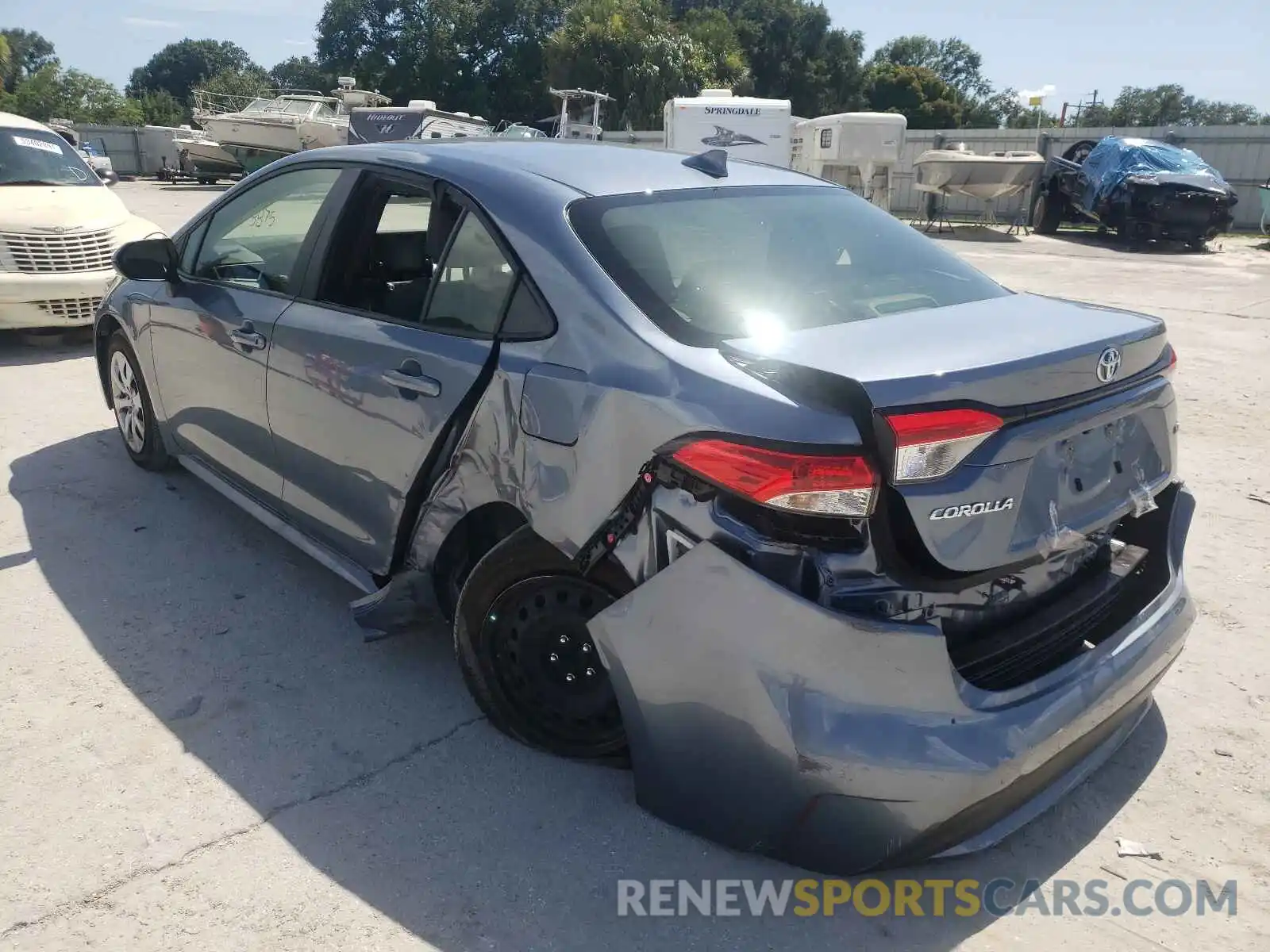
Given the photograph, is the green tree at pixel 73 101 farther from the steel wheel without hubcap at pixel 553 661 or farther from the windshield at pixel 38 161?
the steel wheel without hubcap at pixel 553 661

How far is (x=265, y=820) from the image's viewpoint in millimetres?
2646

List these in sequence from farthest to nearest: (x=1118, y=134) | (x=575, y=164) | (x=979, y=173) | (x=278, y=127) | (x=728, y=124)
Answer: (x=278, y=127), (x=1118, y=134), (x=728, y=124), (x=979, y=173), (x=575, y=164)

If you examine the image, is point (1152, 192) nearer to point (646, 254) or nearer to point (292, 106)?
point (646, 254)

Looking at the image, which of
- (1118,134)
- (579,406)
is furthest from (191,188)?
(579,406)

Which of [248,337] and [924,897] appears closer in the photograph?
[924,897]

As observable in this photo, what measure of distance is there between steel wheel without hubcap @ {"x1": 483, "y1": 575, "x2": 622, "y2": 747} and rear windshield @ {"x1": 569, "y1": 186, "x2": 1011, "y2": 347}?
2.55 ft

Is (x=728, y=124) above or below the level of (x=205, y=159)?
above

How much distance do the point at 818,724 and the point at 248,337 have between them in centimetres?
266

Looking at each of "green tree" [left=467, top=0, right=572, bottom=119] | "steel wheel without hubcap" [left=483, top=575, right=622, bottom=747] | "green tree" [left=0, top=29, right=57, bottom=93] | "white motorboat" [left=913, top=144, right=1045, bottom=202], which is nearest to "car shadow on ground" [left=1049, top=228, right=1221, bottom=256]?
"white motorboat" [left=913, top=144, right=1045, bottom=202]

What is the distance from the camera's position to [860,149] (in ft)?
68.8

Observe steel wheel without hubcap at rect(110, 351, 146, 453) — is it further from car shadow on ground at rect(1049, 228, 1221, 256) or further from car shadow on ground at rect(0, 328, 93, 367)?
car shadow on ground at rect(1049, 228, 1221, 256)

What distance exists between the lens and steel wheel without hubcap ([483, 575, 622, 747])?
267cm

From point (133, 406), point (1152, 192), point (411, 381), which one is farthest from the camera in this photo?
point (1152, 192)

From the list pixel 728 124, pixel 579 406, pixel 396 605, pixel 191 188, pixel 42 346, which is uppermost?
pixel 728 124
